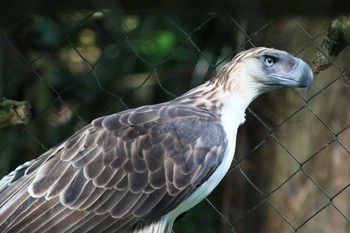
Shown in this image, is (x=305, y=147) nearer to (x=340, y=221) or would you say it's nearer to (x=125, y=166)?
(x=340, y=221)

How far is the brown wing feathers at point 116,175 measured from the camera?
114 inches

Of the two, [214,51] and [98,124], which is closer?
[98,124]

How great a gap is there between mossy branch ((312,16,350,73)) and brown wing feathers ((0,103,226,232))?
725 mm

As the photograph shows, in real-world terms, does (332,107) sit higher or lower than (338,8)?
lower

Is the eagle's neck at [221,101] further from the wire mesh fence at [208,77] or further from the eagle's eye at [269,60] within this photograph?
the wire mesh fence at [208,77]

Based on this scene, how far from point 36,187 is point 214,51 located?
237 cm

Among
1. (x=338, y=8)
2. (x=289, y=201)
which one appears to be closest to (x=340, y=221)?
(x=289, y=201)

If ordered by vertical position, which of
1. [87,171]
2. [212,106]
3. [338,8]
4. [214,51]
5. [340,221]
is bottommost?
[340,221]

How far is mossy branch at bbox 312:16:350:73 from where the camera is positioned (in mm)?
3273

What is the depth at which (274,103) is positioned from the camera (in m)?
4.52

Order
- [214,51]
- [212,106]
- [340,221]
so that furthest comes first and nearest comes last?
[214,51] < [340,221] < [212,106]

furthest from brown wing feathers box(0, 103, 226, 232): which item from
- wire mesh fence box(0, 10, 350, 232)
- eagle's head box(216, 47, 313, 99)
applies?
wire mesh fence box(0, 10, 350, 232)

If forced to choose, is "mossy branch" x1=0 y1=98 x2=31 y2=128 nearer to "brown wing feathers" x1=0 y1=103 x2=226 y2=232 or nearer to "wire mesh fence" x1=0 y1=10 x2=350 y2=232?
"wire mesh fence" x1=0 y1=10 x2=350 y2=232

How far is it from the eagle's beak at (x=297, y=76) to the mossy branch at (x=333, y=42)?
0.23 metres
